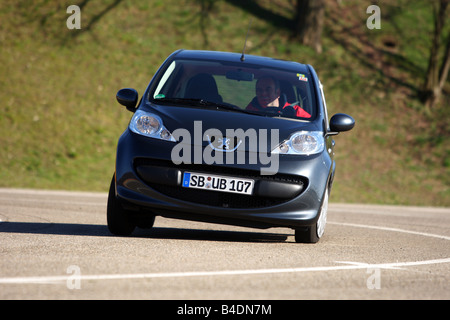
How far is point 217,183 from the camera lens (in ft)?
20.9

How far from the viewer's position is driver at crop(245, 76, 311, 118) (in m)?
7.35

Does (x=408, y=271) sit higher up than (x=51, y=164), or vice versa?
(x=408, y=271)

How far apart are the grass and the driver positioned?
11136 mm

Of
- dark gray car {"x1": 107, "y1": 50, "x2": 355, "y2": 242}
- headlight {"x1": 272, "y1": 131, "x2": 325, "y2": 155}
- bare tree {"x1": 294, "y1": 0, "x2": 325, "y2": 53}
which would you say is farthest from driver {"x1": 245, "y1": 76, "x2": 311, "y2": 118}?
bare tree {"x1": 294, "y1": 0, "x2": 325, "y2": 53}

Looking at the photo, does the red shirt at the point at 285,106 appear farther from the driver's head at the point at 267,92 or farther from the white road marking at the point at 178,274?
the white road marking at the point at 178,274

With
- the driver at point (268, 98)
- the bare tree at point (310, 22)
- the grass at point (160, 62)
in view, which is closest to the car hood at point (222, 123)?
the driver at point (268, 98)

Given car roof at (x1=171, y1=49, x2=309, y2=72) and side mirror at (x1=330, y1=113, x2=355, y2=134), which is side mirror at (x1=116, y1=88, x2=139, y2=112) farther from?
side mirror at (x1=330, y1=113, x2=355, y2=134)

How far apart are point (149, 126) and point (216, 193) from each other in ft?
2.79

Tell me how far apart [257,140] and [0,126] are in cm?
1487

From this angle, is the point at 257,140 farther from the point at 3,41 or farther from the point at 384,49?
the point at 384,49

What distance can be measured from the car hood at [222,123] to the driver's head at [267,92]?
0.56 meters

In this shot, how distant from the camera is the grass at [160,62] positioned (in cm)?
1989
